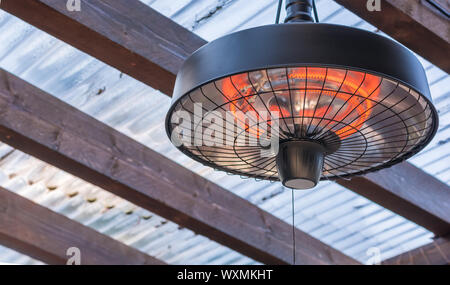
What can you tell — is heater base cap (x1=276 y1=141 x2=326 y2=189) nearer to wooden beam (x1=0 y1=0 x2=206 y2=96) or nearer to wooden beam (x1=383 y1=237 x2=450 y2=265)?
wooden beam (x1=0 y1=0 x2=206 y2=96)

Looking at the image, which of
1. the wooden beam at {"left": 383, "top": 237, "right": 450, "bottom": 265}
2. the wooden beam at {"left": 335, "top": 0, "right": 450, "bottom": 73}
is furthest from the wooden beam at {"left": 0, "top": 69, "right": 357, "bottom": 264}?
the wooden beam at {"left": 335, "top": 0, "right": 450, "bottom": 73}

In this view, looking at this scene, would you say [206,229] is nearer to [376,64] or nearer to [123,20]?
[123,20]

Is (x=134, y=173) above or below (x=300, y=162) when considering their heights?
above

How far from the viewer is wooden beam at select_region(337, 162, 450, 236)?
2.88 meters

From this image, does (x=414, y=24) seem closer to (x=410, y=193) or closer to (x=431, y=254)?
(x=410, y=193)

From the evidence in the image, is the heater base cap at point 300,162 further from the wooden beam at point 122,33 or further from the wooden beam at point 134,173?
the wooden beam at point 134,173

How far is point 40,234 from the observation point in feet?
Answer: 11.7

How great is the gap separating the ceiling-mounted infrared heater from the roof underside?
1.14 m

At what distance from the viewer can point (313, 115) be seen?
143 centimetres

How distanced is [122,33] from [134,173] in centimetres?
91

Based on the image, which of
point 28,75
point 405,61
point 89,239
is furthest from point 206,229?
point 405,61
